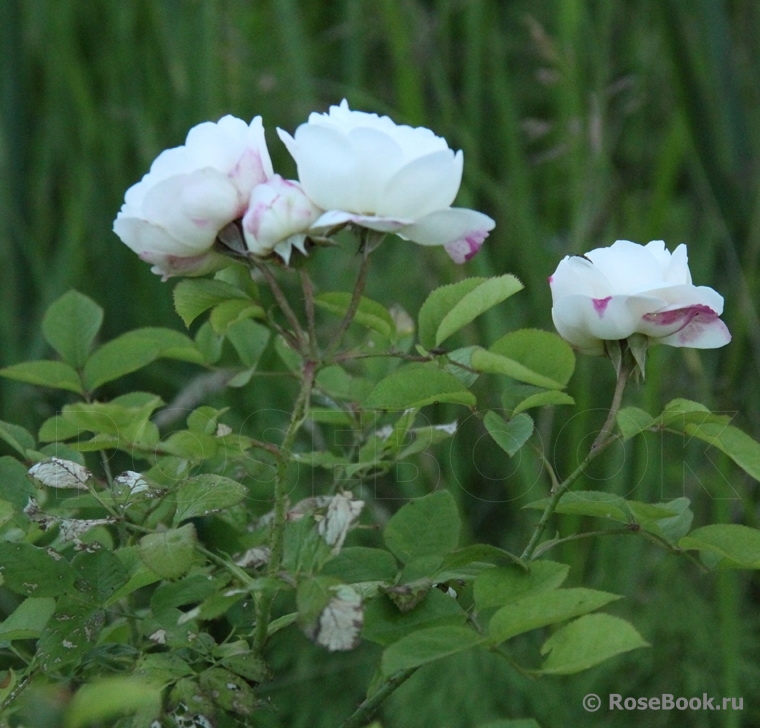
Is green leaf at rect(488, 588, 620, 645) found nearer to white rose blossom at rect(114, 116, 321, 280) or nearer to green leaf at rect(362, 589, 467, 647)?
green leaf at rect(362, 589, 467, 647)

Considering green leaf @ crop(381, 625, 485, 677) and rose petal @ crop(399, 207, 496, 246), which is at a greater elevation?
rose petal @ crop(399, 207, 496, 246)

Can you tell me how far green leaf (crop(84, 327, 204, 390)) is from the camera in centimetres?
51

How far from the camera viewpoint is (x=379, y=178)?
352mm

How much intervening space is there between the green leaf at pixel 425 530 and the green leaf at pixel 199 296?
0.35 ft

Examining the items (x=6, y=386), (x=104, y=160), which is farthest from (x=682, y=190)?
(x=6, y=386)

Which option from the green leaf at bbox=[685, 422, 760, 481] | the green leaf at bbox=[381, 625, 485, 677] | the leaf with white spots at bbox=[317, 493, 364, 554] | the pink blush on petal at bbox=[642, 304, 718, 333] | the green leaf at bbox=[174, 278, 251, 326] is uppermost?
the green leaf at bbox=[174, 278, 251, 326]

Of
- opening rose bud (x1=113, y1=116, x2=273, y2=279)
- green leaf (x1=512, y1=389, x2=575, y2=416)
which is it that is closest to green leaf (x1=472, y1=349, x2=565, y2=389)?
green leaf (x1=512, y1=389, x2=575, y2=416)

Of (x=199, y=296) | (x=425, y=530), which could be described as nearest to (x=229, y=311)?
(x=199, y=296)

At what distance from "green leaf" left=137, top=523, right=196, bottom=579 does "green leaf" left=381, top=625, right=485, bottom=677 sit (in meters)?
0.07

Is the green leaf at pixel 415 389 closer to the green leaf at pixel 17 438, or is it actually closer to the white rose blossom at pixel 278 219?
the white rose blossom at pixel 278 219

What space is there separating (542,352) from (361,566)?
0.37ft

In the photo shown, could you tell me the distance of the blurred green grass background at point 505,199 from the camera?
3.45ft

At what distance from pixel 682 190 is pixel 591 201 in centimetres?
57

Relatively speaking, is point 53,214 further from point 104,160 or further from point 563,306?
point 563,306
